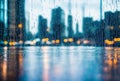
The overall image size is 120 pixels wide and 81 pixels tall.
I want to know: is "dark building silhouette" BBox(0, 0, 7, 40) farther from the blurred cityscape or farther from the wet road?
the wet road

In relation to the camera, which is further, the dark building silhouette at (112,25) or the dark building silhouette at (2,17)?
the dark building silhouette at (112,25)

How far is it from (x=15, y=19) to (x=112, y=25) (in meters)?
62.7

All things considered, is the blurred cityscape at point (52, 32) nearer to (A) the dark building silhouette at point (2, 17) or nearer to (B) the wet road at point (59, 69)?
(A) the dark building silhouette at point (2, 17)

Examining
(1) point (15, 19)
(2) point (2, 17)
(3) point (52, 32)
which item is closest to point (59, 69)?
(2) point (2, 17)

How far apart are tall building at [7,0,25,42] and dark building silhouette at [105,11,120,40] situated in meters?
44.9

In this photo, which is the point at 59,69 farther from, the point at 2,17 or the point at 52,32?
the point at 52,32

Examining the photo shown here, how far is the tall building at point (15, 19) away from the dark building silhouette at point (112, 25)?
44.9 m

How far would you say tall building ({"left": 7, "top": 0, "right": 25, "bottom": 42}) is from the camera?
7919cm

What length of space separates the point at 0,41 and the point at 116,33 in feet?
241

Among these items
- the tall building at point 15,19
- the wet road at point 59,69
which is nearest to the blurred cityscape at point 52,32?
the tall building at point 15,19

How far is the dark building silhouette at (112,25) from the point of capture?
126m

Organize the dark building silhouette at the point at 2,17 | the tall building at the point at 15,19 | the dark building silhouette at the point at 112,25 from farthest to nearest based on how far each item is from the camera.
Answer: the dark building silhouette at the point at 112,25 → the tall building at the point at 15,19 → the dark building silhouette at the point at 2,17

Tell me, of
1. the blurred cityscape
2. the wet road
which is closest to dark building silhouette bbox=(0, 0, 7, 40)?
the blurred cityscape

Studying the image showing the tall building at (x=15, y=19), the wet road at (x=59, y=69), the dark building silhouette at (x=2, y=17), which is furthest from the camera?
the tall building at (x=15, y=19)
